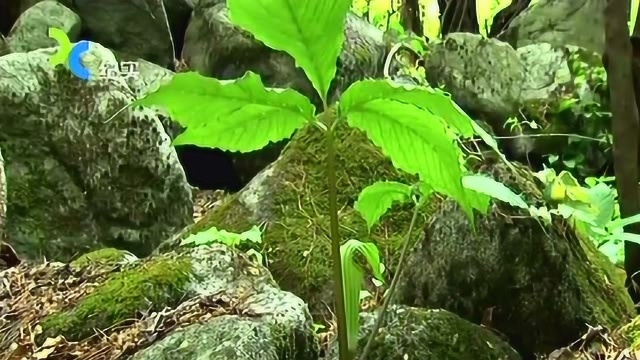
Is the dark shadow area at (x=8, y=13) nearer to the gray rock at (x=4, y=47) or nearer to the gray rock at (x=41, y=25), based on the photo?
the gray rock at (x=41, y=25)

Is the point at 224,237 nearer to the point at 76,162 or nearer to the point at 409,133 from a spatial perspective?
the point at 76,162

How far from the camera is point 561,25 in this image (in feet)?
21.9

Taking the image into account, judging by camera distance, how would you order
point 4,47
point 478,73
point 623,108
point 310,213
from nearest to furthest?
point 623,108 → point 310,213 → point 478,73 → point 4,47

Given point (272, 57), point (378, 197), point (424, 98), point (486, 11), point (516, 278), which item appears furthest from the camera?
point (486, 11)

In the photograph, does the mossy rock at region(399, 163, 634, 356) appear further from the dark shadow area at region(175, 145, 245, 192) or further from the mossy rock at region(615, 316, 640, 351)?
the dark shadow area at region(175, 145, 245, 192)

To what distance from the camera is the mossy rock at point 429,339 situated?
1438 millimetres

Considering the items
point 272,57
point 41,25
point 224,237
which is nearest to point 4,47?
point 41,25

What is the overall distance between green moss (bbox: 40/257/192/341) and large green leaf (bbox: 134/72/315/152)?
2.59ft

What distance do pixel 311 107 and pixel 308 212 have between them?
172cm

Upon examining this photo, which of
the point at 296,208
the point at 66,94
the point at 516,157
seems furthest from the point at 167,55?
the point at 296,208

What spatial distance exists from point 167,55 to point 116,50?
447 millimetres

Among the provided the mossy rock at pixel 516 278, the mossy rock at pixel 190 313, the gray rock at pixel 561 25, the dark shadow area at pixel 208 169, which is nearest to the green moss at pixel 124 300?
the mossy rock at pixel 190 313

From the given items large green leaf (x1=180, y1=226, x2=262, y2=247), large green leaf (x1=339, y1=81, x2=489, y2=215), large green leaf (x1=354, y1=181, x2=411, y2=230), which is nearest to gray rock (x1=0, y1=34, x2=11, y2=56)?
large green leaf (x1=180, y1=226, x2=262, y2=247)

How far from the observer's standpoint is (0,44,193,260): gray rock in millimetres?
3172
